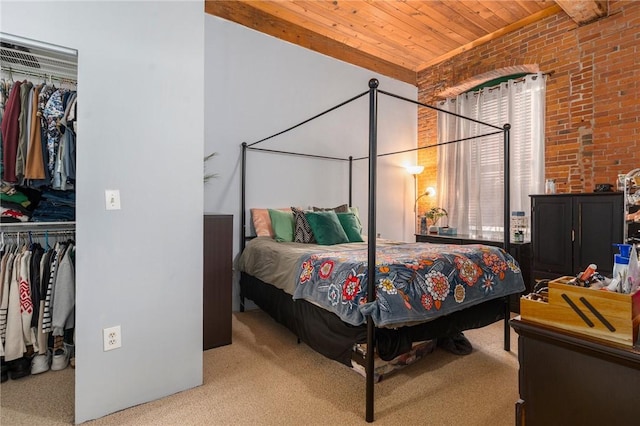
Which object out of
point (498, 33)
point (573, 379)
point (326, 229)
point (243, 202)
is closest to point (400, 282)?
point (573, 379)

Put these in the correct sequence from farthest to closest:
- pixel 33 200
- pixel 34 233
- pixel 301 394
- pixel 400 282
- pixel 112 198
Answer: pixel 34 233
pixel 33 200
pixel 301 394
pixel 400 282
pixel 112 198

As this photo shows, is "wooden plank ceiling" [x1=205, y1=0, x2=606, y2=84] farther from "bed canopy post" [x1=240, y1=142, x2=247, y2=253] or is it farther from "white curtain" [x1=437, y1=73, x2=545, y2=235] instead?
"bed canopy post" [x1=240, y1=142, x2=247, y2=253]

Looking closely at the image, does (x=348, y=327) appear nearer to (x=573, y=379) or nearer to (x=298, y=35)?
(x=573, y=379)

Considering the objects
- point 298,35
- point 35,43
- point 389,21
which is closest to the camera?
point 35,43

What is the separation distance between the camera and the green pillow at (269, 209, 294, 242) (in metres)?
3.31

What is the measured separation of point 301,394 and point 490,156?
150 inches

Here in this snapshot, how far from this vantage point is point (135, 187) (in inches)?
70.4

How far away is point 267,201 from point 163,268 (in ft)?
6.28

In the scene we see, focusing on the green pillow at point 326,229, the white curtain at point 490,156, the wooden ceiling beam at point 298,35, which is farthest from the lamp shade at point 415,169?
the green pillow at point 326,229

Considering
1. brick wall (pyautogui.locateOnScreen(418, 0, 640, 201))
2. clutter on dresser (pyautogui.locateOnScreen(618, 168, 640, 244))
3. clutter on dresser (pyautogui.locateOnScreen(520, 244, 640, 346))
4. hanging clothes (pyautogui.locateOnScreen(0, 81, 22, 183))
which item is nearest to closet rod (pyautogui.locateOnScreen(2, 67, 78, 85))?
hanging clothes (pyautogui.locateOnScreen(0, 81, 22, 183))

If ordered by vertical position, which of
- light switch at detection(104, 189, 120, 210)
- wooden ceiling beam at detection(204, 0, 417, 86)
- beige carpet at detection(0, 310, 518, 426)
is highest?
wooden ceiling beam at detection(204, 0, 417, 86)

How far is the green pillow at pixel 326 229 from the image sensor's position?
3.17 meters

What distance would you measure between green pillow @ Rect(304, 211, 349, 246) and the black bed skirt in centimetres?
71

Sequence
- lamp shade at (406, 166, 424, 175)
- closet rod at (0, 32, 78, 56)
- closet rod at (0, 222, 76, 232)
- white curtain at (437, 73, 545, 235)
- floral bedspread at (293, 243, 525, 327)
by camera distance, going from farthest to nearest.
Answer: lamp shade at (406, 166, 424, 175) → white curtain at (437, 73, 545, 235) → closet rod at (0, 222, 76, 232) → floral bedspread at (293, 243, 525, 327) → closet rod at (0, 32, 78, 56)
